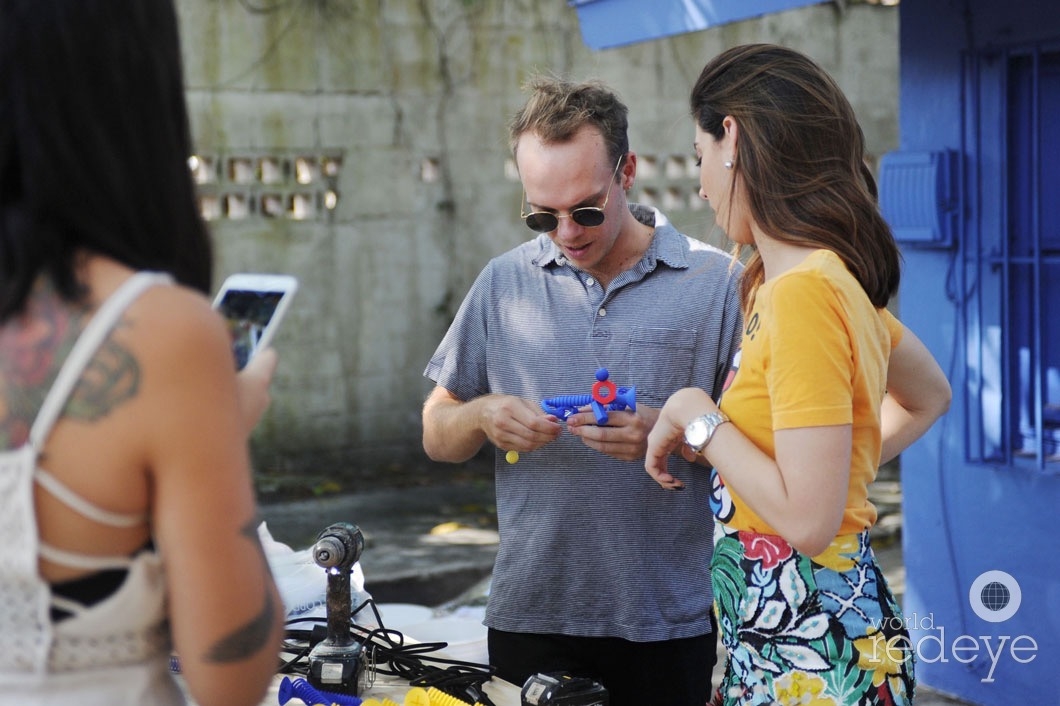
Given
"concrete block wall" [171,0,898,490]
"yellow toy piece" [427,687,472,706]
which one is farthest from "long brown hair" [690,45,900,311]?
"concrete block wall" [171,0,898,490]

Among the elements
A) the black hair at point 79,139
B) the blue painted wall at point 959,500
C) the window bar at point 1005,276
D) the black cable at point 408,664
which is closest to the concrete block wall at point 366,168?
the blue painted wall at point 959,500

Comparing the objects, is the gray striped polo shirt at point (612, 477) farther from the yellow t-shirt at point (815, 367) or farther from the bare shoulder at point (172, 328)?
the bare shoulder at point (172, 328)

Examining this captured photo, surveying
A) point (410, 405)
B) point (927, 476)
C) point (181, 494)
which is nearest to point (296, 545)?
point (410, 405)

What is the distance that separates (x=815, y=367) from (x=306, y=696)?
1129 millimetres

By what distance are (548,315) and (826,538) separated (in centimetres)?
117

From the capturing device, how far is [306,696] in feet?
7.48

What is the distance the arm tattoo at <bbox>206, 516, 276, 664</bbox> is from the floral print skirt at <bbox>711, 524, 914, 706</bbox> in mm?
944

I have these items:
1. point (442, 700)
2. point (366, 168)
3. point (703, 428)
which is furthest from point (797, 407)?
point (366, 168)

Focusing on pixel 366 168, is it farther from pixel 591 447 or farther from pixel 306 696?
pixel 306 696

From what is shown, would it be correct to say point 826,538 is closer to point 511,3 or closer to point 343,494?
point 343,494

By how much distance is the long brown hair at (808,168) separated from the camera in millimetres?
1998

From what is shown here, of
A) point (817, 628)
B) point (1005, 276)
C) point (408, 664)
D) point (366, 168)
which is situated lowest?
point (408, 664)

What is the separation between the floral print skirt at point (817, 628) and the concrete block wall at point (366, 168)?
647cm

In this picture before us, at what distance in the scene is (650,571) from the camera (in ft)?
9.01
